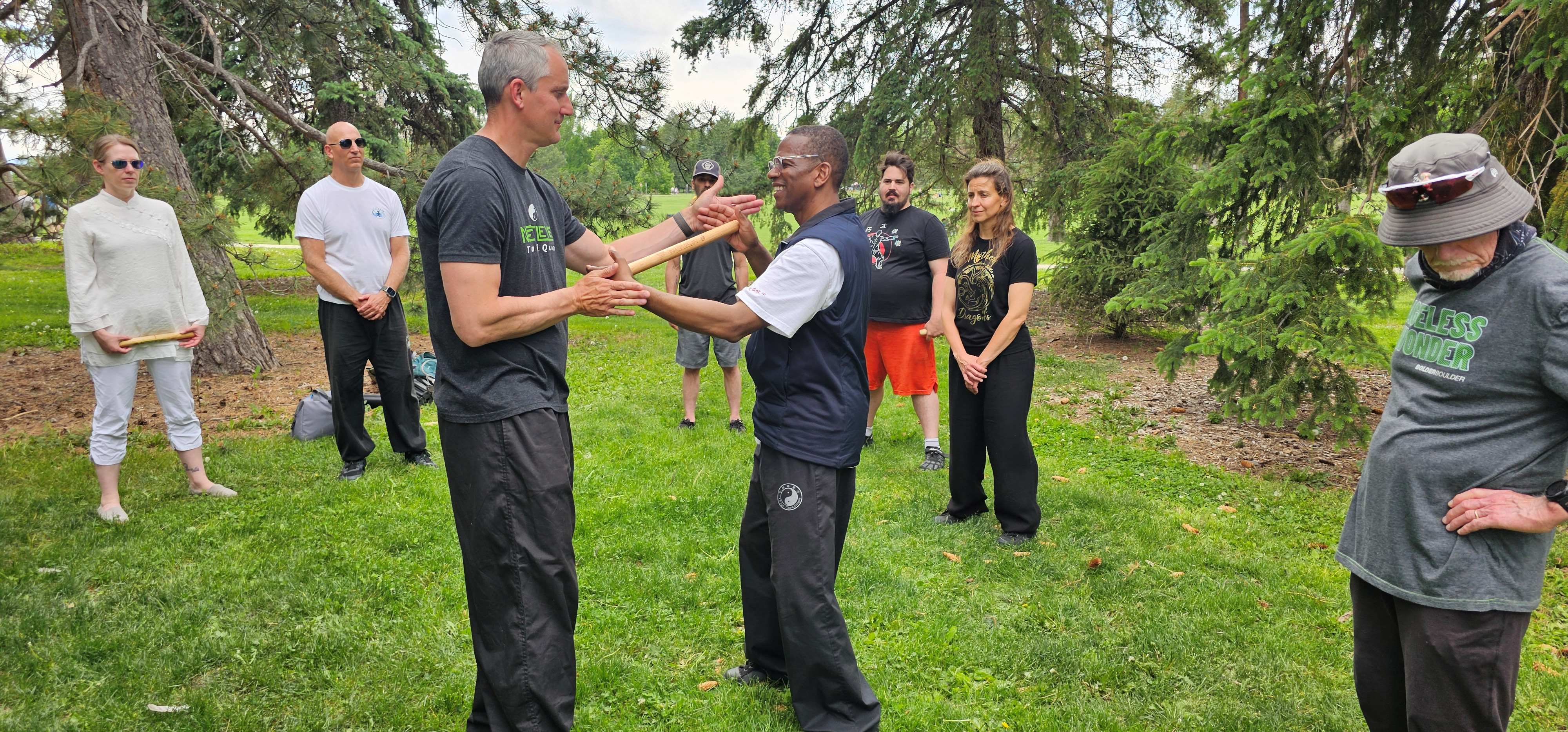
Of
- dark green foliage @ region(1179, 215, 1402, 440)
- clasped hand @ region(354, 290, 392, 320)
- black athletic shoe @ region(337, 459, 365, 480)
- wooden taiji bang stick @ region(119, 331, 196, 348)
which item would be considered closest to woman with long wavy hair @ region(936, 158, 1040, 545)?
dark green foliage @ region(1179, 215, 1402, 440)

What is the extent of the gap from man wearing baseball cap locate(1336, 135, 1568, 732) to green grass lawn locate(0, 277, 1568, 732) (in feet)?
3.95

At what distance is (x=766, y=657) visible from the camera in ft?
11.5

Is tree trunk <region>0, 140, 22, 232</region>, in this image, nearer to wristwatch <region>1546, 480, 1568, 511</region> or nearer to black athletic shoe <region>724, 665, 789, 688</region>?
black athletic shoe <region>724, 665, 789, 688</region>

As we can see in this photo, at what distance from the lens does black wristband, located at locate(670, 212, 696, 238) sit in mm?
3713

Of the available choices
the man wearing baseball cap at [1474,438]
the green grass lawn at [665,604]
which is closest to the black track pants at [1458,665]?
the man wearing baseball cap at [1474,438]

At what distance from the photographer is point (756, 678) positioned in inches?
139

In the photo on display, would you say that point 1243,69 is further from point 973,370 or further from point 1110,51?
point 1110,51

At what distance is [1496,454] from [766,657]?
2420 millimetres

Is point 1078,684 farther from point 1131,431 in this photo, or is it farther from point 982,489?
point 1131,431

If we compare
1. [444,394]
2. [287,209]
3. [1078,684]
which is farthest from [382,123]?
[1078,684]

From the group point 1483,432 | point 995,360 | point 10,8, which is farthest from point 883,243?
point 10,8

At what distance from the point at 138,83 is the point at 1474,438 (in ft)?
33.5

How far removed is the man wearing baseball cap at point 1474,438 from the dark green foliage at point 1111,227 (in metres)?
7.93

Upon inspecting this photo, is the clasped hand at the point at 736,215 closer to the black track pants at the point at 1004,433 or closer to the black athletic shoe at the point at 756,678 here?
the black athletic shoe at the point at 756,678
